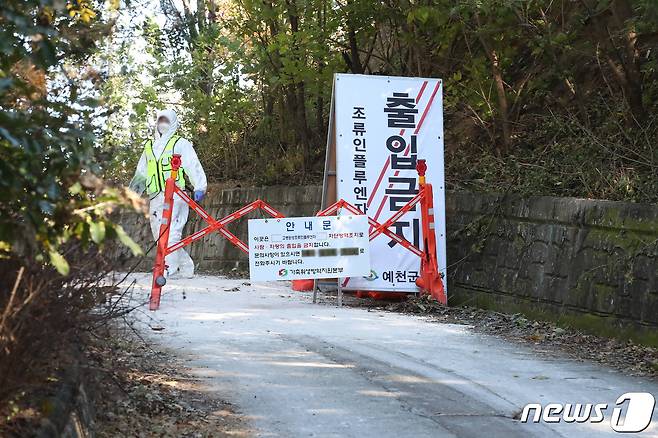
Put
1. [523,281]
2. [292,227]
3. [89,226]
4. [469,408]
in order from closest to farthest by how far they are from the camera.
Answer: [89,226], [469,408], [523,281], [292,227]

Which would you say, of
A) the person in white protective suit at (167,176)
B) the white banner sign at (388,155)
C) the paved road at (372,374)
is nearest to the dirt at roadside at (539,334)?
the paved road at (372,374)

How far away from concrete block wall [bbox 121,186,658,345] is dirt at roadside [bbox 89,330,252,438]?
14.2 ft

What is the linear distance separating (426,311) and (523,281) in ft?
4.33

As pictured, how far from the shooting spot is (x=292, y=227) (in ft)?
40.4

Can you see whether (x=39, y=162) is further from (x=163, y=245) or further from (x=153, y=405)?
(x=163, y=245)

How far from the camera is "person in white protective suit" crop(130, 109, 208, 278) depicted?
14719 mm

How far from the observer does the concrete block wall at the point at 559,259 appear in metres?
9.65

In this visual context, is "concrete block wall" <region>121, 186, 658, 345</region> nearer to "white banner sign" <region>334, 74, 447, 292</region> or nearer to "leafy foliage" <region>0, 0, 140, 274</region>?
"white banner sign" <region>334, 74, 447, 292</region>

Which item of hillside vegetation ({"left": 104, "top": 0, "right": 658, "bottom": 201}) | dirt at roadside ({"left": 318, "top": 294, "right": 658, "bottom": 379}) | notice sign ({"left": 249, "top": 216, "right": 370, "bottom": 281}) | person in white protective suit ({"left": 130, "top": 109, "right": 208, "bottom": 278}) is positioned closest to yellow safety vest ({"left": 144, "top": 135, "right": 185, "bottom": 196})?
person in white protective suit ({"left": 130, "top": 109, "right": 208, "bottom": 278})

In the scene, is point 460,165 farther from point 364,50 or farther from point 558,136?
point 364,50

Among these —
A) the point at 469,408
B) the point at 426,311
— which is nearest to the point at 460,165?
the point at 426,311

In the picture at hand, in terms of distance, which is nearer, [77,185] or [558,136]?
[77,185]

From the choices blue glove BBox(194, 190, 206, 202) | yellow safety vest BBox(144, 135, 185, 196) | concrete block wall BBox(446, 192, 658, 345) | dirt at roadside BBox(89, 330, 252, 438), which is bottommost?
dirt at roadside BBox(89, 330, 252, 438)
